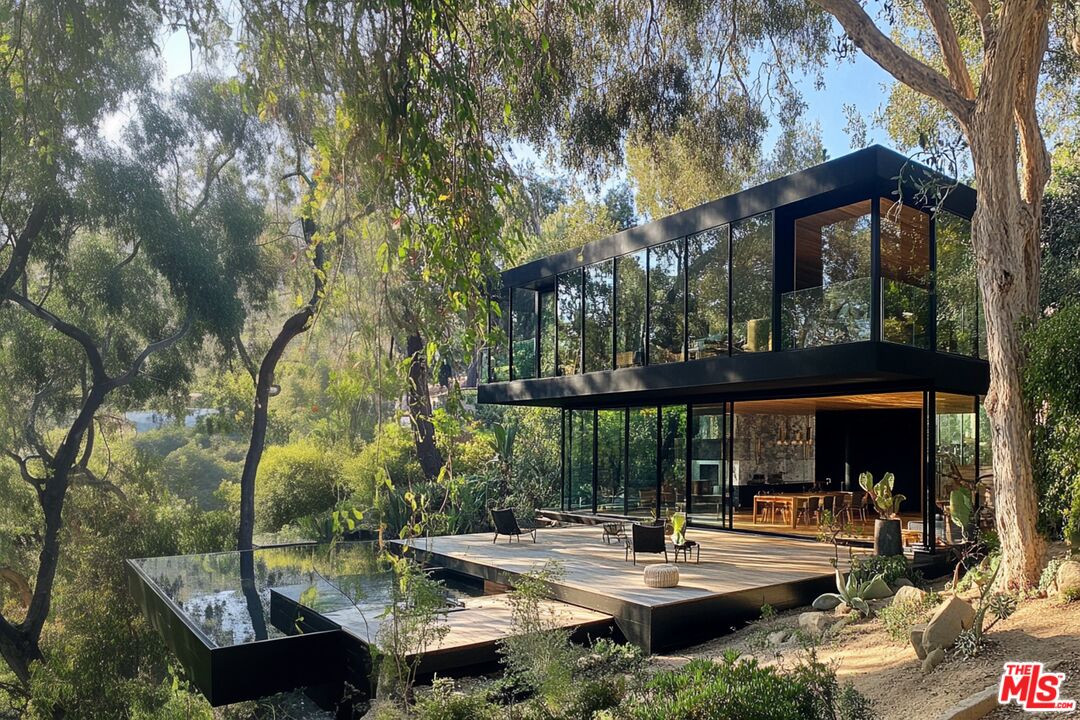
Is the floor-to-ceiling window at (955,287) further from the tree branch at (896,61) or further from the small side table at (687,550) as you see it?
the small side table at (687,550)

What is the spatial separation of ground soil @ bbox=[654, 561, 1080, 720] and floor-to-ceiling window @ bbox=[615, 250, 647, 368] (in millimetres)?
7369

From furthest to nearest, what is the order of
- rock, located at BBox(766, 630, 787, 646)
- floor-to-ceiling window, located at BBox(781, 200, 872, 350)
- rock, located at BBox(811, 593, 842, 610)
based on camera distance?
1. floor-to-ceiling window, located at BBox(781, 200, 872, 350)
2. rock, located at BBox(811, 593, 842, 610)
3. rock, located at BBox(766, 630, 787, 646)

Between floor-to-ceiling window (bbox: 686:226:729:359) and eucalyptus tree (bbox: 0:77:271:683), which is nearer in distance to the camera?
floor-to-ceiling window (bbox: 686:226:729:359)

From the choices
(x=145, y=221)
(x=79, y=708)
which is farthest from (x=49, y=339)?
(x=79, y=708)

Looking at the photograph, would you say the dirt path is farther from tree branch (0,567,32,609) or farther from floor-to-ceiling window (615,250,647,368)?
tree branch (0,567,32,609)

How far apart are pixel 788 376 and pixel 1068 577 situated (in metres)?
4.69

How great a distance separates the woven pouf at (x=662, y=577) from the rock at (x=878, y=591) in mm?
2105

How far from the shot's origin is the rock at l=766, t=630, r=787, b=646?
25.1 ft

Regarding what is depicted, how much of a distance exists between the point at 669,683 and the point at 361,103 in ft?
11.8

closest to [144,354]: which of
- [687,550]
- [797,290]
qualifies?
[687,550]

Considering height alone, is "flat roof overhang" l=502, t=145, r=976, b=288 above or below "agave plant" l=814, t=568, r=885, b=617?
above

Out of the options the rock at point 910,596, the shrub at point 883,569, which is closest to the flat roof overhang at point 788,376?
the shrub at point 883,569

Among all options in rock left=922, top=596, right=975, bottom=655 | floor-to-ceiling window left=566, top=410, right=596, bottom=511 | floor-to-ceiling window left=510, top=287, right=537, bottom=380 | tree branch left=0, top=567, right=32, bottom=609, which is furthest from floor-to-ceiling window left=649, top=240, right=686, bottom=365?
tree branch left=0, top=567, right=32, bottom=609

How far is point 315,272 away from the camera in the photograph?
3.13 meters
